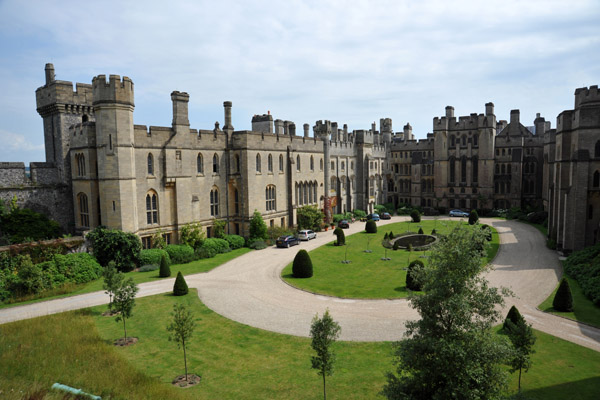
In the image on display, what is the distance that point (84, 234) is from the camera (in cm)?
3231

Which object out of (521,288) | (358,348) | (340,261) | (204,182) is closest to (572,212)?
(521,288)

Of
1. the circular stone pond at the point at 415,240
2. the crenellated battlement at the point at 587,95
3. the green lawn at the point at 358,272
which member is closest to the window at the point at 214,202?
the green lawn at the point at 358,272

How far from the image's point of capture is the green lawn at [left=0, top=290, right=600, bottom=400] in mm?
15023

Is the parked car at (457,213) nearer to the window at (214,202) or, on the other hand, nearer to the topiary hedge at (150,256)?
the window at (214,202)

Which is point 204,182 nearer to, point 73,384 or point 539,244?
point 73,384

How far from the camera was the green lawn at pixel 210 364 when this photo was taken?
1502 cm

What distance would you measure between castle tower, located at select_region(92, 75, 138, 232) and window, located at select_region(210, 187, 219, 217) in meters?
9.67

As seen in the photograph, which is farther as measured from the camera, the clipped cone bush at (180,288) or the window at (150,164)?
the window at (150,164)

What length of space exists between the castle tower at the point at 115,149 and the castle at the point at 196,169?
3.2 inches

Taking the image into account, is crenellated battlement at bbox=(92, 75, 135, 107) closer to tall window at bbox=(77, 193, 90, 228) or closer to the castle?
the castle

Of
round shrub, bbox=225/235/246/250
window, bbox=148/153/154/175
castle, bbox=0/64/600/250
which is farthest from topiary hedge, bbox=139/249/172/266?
round shrub, bbox=225/235/246/250

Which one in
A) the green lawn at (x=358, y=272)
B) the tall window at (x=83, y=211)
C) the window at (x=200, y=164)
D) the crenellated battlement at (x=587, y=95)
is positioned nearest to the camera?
the green lawn at (x=358, y=272)

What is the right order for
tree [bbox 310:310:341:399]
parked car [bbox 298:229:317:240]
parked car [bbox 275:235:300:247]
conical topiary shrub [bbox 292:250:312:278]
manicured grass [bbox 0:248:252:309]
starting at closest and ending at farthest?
tree [bbox 310:310:341:399] < manicured grass [bbox 0:248:252:309] < conical topiary shrub [bbox 292:250:312:278] < parked car [bbox 275:235:300:247] < parked car [bbox 298:229:317:240]

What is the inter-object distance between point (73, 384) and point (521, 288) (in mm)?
26617
